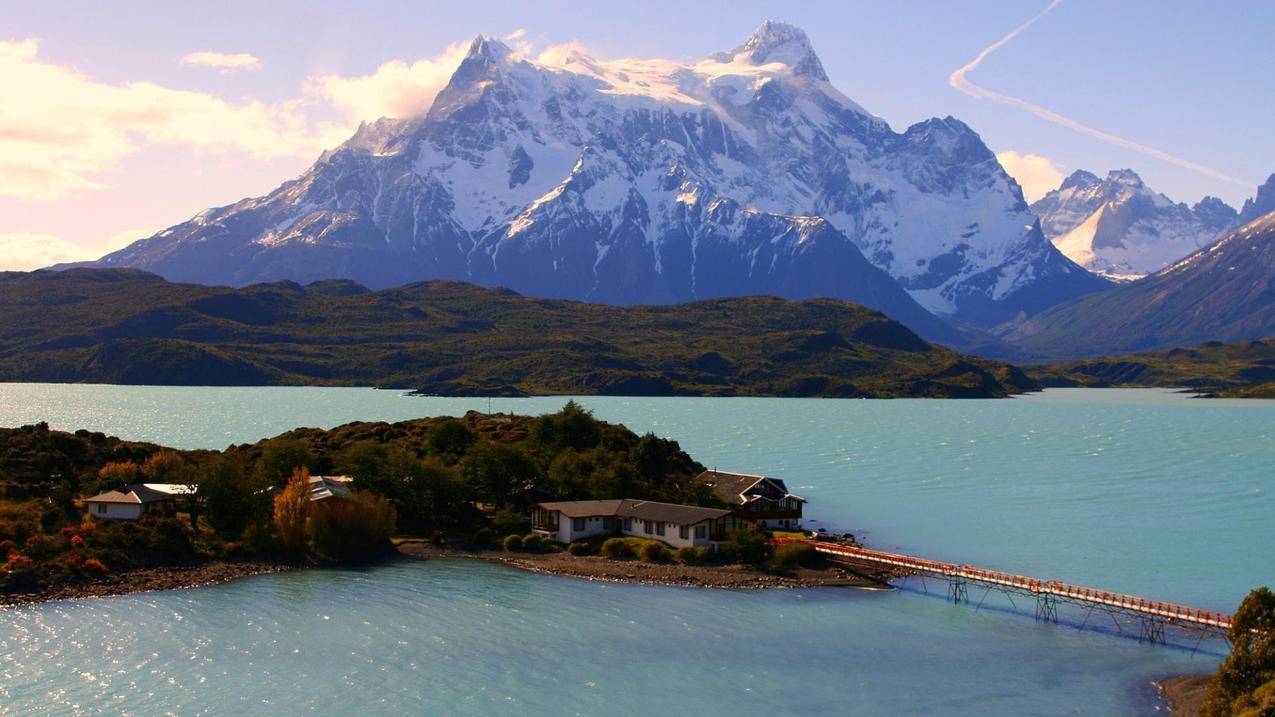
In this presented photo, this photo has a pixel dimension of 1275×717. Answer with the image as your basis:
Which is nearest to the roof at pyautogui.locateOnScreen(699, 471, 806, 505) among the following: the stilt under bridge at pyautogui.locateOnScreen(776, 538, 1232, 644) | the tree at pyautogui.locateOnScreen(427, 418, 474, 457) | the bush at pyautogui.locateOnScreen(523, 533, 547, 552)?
the stilt under bridge at pyautogui.locateOnScreen(776, 538, 1232, 644)

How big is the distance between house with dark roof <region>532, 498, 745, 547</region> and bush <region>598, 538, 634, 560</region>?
2.73m

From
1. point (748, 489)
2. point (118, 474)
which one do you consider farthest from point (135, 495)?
point (748, 489)

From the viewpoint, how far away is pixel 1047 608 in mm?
66750

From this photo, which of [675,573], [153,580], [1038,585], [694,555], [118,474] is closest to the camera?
[1038,585]

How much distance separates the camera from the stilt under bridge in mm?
61000

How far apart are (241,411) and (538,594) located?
143 meters

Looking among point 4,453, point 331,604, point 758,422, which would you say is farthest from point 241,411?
point 331,604

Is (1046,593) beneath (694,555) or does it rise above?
beneath

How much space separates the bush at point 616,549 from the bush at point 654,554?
78cm

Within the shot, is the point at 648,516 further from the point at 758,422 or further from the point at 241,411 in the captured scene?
the point at 241,411

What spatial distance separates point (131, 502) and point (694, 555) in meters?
36.3

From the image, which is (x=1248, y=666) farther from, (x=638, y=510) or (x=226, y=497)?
(x=226, y=497)

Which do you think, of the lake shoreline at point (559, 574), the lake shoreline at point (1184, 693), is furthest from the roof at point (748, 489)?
the lake shoreline at point (1184, 693)

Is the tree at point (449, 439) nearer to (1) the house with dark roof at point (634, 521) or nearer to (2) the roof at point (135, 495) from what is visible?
(1) the house with dark roof at point (634, 521)
